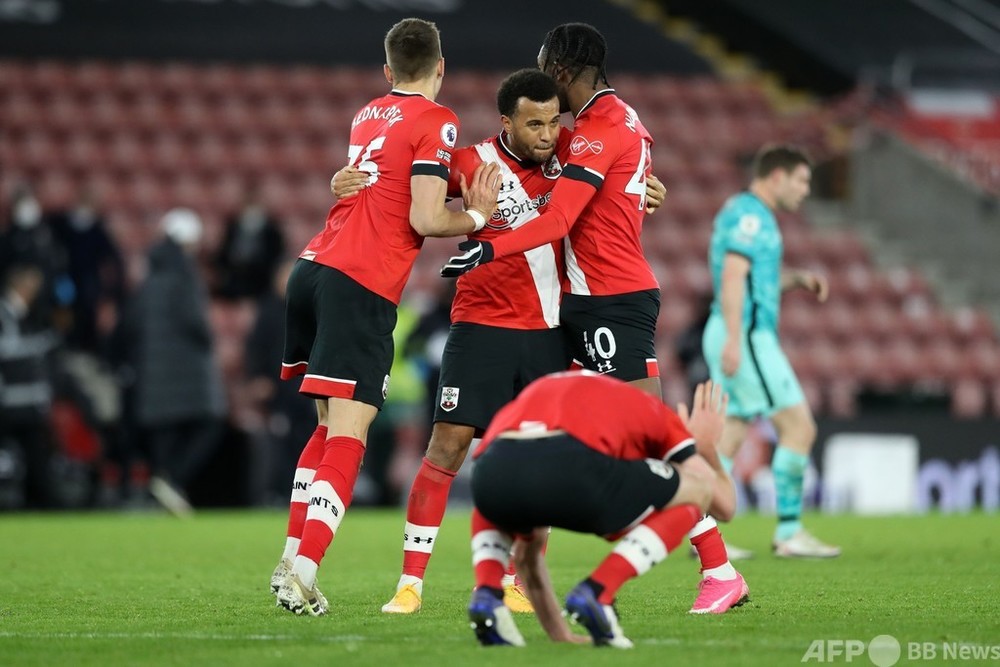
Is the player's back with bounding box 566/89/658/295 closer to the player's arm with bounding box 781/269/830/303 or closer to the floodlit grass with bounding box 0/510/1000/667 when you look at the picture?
the floodlit grass with bounding box 0/510/1000/667

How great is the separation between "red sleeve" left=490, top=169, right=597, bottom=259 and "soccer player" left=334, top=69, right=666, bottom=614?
0.22m

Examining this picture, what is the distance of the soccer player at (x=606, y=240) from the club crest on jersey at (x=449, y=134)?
40 cm

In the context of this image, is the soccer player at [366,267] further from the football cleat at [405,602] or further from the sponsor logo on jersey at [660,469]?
the sponsor logo on jersey at [660,469]

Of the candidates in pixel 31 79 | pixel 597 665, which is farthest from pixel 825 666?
pixel 31 79

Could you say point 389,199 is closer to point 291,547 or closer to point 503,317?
point 503,317

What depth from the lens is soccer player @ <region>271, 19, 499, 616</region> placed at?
19.3 feet

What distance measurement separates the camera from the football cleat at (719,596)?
5867 millimetres

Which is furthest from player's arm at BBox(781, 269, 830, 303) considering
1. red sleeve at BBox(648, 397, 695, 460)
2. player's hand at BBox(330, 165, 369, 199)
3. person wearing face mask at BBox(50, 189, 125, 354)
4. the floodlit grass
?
person wearing face mask at BBox(50, 189, 125, 354)

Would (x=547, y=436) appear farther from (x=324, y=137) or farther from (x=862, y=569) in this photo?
(x=324, y=137)

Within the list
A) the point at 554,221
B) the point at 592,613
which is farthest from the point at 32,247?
the point at 592,613

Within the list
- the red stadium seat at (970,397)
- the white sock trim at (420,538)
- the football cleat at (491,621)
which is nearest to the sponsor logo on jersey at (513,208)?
the white sock trim at (420,538)

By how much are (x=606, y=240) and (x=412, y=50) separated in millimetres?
1092

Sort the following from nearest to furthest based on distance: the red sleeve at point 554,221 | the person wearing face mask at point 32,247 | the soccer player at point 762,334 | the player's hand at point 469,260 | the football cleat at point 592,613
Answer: the football cleat at point 592,613 → the player's hand at point 469,260 → the red sleeve at point 554,221 → the soccer player at point 762,334 → the person wearing face mask at point 32,247

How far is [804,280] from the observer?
9.27 m
